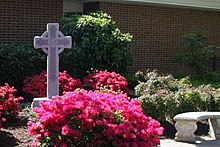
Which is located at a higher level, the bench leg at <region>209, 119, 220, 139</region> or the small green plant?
the small green plant

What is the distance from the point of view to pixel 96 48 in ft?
42.2

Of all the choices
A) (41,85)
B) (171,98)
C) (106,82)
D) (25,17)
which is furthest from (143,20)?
(171,98)

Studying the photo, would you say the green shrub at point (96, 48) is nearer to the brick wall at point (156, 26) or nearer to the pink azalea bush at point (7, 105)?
the brick wall at point (156, 26)

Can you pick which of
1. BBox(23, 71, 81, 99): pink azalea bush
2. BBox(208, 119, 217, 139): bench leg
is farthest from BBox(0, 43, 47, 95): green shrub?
BBox(208, 119, 217, 139): bench leg

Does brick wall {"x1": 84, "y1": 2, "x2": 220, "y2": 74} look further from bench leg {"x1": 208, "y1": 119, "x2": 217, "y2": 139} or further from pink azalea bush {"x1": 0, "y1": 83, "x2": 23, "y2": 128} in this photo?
pink azalea bush {"x1": 0, "y1": 83, "x2": 23, "y2": 128}

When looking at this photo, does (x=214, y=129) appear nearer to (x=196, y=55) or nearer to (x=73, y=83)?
(x=73, y=83)

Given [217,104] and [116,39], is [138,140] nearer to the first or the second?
[217,104]

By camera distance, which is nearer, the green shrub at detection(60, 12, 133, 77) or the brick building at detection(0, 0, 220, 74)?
the green shrub at detection(60, 12, 133, 77)

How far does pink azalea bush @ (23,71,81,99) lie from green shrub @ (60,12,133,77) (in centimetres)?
157

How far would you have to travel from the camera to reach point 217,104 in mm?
10445

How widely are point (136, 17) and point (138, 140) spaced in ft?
38.0

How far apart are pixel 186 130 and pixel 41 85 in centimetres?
393

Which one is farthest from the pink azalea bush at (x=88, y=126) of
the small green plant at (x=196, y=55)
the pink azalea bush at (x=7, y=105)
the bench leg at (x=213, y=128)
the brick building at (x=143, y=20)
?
the small green plant at (x=196, y=55)

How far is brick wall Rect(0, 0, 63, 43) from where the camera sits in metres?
14.3
